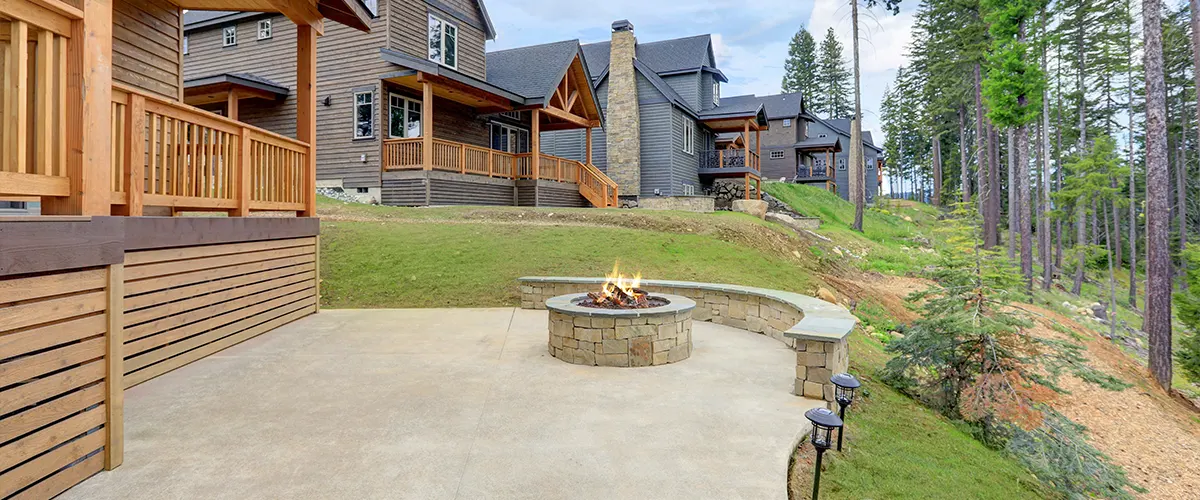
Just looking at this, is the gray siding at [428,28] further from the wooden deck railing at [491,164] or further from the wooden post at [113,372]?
the wooden post at [113,372]

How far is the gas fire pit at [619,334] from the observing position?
5434 millimetres

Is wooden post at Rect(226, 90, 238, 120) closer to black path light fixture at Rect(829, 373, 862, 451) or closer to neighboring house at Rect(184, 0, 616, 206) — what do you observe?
neighboring house at Rect(184, 0, 616, 206)

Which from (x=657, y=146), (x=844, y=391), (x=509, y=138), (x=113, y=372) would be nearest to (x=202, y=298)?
(x=113, y=372)

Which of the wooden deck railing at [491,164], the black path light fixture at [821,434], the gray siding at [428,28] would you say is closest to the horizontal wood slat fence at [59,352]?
the black path light fixture at [821,434]

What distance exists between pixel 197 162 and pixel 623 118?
65.2 feet

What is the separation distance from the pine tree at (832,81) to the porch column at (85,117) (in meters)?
63.3

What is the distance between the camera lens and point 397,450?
327cm

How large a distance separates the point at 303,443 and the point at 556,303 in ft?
9.86

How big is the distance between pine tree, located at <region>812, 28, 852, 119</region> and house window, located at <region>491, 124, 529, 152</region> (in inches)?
1825

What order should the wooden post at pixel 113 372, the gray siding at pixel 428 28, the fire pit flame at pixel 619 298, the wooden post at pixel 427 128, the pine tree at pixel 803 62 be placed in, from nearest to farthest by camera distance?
the wooden post at pixel 113 372 < the fire pit flame at pixel 619 298 < the wooden post at pixel 427 128 < the gray siding at pixel 428 28 < the pine tree at pixel 803 62

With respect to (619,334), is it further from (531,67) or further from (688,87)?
(688,87)

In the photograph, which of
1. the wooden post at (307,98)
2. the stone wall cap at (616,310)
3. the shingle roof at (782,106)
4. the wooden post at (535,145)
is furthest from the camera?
the shingle roof at (782,106)

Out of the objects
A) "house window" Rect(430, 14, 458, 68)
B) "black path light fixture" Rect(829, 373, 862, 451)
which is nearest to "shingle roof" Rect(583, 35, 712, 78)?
"house window" Rect(430, 14, 458, 68)

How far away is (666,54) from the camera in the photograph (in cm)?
2873
